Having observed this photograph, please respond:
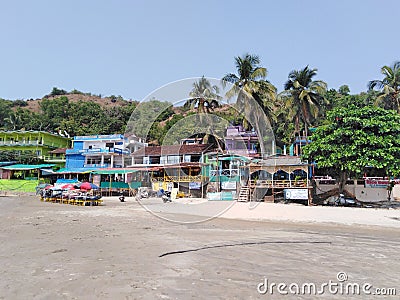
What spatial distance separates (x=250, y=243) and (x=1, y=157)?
173ft

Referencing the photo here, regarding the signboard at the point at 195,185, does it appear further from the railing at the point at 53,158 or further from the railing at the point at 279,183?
the railing at the point at 53,158

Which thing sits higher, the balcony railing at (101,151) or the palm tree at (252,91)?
the palm tree at (252,91)

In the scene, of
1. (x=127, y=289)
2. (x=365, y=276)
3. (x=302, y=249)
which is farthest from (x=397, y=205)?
(x=127, y=289)

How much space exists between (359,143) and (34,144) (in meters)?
50.0

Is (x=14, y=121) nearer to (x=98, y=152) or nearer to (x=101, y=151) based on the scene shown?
(x=98, y=152)

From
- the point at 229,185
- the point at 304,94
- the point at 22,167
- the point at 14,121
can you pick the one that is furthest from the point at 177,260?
the point at 14,121

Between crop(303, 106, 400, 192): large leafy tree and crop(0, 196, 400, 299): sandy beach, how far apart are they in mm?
7530

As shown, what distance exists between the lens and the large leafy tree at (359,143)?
21.7 meters

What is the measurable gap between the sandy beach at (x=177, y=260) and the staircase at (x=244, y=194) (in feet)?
36.8

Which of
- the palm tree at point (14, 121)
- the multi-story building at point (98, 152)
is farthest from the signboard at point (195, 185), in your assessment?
the palm tree at point (14, 121)

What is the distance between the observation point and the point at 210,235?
40.3 feet

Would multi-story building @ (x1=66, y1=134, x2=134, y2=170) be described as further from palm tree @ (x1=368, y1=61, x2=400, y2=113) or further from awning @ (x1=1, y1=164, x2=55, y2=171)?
palm tree @ (x1=368, y1=61, x2=400, y2=113)

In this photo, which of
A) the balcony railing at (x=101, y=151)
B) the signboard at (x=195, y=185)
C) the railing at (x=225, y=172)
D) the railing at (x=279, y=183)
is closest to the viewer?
the railing at (x=279, y=183)

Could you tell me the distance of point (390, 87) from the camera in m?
33.9
